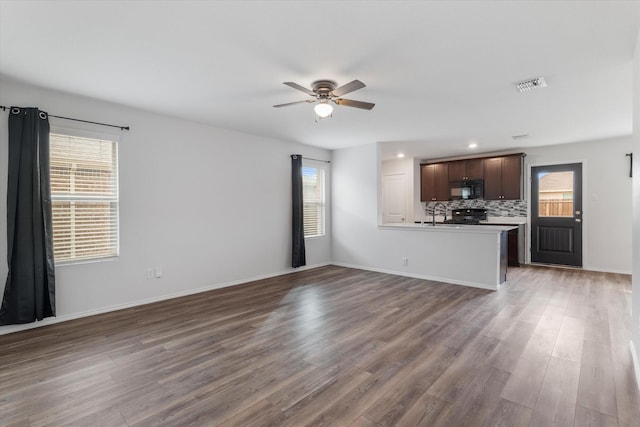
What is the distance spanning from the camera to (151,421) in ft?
6.16

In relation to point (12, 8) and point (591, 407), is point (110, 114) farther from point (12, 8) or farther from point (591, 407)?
point (591, 407)

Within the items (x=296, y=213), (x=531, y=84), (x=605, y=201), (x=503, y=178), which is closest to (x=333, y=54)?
(x=531, y=84)

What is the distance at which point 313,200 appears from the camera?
6.67 metres

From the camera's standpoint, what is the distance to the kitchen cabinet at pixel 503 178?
262 inches

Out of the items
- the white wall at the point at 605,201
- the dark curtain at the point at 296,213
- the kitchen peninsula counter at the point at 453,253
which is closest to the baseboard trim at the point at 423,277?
the kitchen peninsula counter at the point at 453,253

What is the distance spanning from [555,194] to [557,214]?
41cm

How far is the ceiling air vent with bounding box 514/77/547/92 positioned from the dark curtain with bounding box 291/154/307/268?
3765 millimetres

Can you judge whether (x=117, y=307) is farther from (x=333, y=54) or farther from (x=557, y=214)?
(x=557, y=214)

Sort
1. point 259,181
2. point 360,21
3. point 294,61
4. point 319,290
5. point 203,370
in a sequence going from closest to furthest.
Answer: point 360,21
point 203,370
point 294,61
point 319,290
point 259,181

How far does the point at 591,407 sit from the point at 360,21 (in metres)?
2.94

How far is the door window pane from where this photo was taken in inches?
249

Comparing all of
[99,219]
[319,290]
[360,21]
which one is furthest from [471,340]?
[99,219]

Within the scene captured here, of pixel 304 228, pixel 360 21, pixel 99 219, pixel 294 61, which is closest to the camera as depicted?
pixel 360 21

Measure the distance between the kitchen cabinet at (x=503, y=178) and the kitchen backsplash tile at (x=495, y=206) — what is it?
0.32 metres
